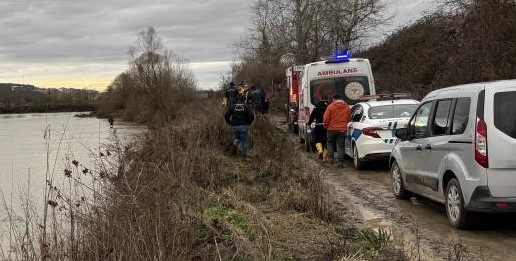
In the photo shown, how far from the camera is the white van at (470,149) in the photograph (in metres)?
6.30

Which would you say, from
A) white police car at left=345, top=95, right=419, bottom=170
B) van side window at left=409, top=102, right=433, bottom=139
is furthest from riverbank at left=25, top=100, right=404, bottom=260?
white police car at left=345, top=95, right=419, bottom=170

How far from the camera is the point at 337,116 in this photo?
1324 cm

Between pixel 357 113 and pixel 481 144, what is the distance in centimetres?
706

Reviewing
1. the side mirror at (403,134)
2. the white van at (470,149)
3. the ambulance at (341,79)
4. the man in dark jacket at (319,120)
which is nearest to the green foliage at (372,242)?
the white van at (470,149)

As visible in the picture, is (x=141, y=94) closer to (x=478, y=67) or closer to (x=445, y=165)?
(x=478, y=67)

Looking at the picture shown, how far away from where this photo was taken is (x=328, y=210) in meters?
7.55

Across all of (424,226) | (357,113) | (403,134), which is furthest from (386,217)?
(357,113)

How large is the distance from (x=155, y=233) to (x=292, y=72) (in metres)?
16.8

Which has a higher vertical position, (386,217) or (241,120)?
(241,120)

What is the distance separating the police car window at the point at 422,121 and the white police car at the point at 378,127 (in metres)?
3.53

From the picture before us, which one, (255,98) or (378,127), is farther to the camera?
(255,98)

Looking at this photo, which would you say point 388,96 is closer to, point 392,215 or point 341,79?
point 341,79

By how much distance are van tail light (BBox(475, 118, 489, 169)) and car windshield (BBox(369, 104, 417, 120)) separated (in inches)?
237

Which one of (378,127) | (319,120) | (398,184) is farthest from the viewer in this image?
(319,120)
